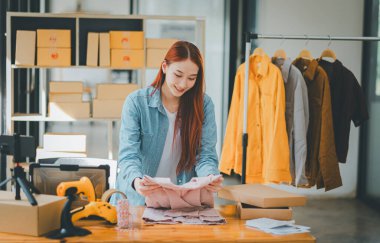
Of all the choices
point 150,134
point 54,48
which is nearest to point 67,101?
point 54,48

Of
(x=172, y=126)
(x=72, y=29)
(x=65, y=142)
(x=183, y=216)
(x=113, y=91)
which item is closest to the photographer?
(x=183, y=216)

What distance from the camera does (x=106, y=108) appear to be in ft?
16.1

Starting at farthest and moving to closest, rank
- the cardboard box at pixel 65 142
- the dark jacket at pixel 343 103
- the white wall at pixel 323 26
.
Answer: the white wall at pixel 323 26 < the cardboard box at pixel 65 142 < the dark jacket at pixel 343 103

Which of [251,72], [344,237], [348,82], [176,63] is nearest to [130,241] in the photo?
[176,63]

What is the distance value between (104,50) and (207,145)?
Answer: 2.75 meters

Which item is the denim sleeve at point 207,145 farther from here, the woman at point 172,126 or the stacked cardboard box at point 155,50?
the stacked cardboard box at point 155,50

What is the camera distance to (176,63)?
2248 millimetres

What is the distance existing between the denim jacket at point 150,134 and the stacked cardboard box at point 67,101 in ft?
8.45

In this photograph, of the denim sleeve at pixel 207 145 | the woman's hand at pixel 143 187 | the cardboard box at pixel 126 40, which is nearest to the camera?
the woman's hand at pixel 143 187

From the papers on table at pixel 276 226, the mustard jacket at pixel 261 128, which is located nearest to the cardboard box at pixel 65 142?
the mustard jacket at pixel 261 128

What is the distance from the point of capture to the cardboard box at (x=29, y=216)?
1.80 m

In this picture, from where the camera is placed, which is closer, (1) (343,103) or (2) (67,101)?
(1) (343,103)

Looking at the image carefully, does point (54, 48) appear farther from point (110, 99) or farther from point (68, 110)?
point (110, 99)

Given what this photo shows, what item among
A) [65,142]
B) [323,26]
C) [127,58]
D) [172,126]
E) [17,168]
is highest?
[323,26]
